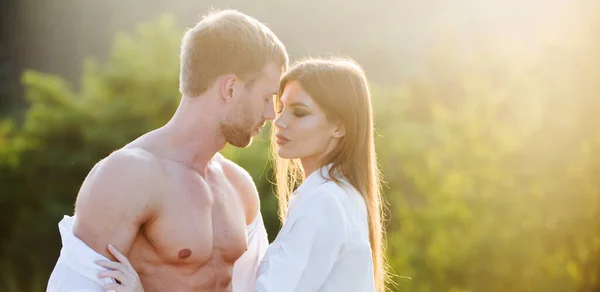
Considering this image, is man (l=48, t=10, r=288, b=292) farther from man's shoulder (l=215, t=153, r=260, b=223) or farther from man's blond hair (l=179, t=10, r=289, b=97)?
man's shoulder (l=215, t=153, r=260, b=223)

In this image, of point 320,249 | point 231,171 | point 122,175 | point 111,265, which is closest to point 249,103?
point 231,171

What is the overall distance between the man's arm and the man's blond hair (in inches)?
15.8

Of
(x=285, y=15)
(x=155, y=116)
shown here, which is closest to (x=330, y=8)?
(x=285, y=15)

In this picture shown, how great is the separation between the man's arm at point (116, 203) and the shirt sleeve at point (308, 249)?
1.61ft

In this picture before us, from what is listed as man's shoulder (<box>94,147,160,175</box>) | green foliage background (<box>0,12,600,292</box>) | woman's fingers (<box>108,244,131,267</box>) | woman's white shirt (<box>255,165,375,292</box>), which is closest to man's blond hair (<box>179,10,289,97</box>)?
man's shoulder (<box>94,147,160,175</box>)

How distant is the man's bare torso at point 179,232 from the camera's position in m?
3.35

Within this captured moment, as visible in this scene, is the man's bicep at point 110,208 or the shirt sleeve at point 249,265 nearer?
the man's bicep at point 110,208

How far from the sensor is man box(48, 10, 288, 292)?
11.1 feet

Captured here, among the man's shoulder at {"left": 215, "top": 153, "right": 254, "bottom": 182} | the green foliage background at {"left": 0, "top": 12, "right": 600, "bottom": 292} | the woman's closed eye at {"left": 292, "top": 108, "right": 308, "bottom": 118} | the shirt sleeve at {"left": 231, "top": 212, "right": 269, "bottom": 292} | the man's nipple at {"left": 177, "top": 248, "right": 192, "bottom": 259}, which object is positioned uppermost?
the woman's closed eye at {"left": 292, "top": 108, "right": 308, "bottom": 118}

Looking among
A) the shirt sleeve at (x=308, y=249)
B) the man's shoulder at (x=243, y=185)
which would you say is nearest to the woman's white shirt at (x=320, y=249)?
the shirt sleeve at (x=308, y=249)

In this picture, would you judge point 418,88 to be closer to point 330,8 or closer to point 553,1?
point 553,1

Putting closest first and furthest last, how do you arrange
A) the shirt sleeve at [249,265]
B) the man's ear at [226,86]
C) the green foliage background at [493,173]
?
1. the man's ear at [226,86]
2. the shirt sleeve at [249,265]
3. the green foliage background at [493,173]

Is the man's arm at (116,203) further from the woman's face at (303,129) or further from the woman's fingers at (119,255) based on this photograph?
the woman's face at (303,129)

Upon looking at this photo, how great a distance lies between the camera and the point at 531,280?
29.7ft
